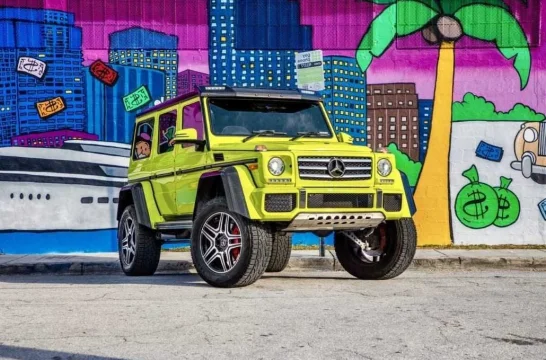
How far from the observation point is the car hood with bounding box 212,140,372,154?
832 cm

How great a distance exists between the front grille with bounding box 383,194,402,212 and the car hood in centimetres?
53

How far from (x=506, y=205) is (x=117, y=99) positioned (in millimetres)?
7399

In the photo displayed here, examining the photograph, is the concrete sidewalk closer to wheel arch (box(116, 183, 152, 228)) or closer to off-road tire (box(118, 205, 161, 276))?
off-road tire (box(118, 205, 161, 276))

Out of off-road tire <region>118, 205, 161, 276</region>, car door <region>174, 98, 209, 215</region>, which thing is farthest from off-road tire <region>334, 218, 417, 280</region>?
off-road tire <region>118, 205, 161, 276</region>

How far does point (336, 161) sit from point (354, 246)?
1.63 meters

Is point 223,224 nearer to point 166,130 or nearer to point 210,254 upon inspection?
point 210,254

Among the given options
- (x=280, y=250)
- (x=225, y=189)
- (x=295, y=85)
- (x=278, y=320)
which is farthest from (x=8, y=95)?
(x=278, y=320)

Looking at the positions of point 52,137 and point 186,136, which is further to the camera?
point 52,137

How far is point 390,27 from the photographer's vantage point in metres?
15.1

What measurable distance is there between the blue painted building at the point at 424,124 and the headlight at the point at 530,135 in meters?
1.75

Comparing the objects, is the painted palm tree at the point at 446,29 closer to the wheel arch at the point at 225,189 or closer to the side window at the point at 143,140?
the side window at the point at 143,140

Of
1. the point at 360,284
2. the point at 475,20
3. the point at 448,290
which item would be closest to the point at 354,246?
the point at 360,284

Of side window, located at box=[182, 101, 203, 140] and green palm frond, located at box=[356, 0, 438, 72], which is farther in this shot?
green palm frond, located at box=[356, 0, 438, 72]

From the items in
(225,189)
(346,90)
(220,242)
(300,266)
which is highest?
(346,90)
